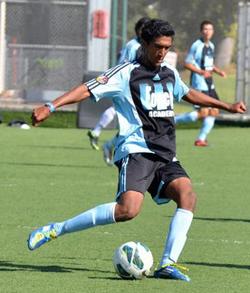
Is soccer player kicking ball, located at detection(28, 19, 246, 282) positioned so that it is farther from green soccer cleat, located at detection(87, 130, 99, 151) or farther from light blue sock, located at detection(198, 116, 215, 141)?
light blue sock, located at detection(198, 116, 215, 141)

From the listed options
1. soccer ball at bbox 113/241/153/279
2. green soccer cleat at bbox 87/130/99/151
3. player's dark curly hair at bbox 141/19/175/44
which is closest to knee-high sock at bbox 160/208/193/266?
soccer ball at bbox 113/241/153/279

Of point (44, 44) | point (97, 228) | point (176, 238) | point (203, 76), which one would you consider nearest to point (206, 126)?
point (203, 76)

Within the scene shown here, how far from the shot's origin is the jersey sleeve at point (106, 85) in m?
7.57

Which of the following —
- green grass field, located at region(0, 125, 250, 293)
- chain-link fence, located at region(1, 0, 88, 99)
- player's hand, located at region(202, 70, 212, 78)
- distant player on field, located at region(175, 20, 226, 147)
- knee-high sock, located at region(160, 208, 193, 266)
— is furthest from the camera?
chain-link fence, located at region(1, 0, 88, 99)

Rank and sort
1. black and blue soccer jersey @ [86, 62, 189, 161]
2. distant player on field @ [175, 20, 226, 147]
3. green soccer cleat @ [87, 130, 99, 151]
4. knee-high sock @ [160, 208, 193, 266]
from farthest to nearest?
distant player on field @ [175, 20, 226, 147] < green soccer cleat @ [87, 130, 99, 151] < black and blue soccer jersey @ [86, 62, 189, 161] < knee-high sock @ [160, 208, 193, 266]

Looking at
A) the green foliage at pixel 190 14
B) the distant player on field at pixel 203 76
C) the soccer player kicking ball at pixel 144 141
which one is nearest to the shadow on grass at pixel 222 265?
the soccer player kicking ball at pixel 144 141

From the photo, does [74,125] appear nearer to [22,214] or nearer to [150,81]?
[22,214]

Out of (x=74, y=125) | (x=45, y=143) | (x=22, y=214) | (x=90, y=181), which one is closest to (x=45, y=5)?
(x=74, y=125)

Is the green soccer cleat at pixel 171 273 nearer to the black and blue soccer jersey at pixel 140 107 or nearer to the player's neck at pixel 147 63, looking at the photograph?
the black and blue soccer jersey at pixel 140 107

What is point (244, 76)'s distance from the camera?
24.3 meters

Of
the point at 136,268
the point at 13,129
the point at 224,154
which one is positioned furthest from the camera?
the point at 13,129

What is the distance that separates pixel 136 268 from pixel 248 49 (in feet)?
56.5

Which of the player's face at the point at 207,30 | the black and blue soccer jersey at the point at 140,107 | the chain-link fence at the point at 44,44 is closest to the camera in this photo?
the black and blue soccer jersey at the point at 140,107

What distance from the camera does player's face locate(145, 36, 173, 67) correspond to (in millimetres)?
7438
